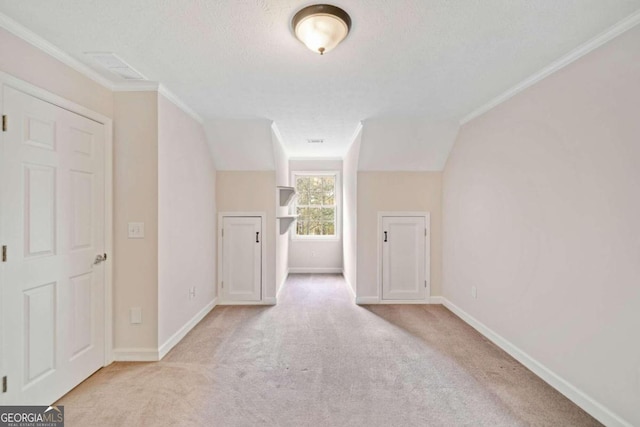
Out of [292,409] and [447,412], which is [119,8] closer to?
[292,409]

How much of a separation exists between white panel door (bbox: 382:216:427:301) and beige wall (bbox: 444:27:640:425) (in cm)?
113

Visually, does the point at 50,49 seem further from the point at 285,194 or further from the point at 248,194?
the point at 285,194

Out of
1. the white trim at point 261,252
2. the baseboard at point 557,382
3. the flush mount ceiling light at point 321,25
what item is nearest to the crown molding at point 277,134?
the white trim at point 261,252

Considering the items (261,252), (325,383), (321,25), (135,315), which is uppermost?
(321,25)

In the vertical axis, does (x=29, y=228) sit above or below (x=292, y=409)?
above

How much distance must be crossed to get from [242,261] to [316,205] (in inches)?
95.9

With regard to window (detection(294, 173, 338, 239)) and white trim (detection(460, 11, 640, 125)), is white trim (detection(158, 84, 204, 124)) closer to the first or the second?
window (detection(294, 173, 338, 239))

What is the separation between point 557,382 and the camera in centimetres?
221

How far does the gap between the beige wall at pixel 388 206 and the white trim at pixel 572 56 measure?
146 cm

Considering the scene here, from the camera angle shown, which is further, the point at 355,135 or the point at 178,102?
the point at 355,135

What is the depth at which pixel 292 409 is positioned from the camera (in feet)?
6.56

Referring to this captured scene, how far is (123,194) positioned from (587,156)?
138 inches

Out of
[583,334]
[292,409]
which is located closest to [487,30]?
[583,334]

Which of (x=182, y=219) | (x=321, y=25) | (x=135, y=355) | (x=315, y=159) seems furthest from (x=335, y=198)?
(x=321, y=25)
